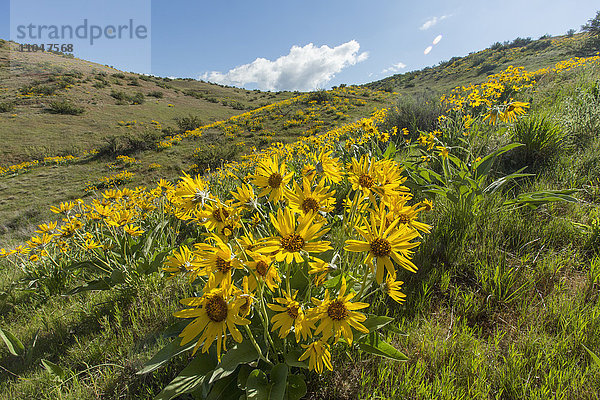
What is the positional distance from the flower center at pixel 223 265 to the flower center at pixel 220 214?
0.26 m

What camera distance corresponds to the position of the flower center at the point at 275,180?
123 centimetres

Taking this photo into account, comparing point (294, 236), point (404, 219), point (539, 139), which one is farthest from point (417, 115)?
point (294, 236)

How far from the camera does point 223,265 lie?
968 millimetres

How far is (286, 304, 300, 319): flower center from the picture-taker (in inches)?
37.0

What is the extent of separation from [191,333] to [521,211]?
2.40 metres

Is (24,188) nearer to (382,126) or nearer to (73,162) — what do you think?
(73,162)

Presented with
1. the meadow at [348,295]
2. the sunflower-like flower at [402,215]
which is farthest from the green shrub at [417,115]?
the sunflower-like flower at [402,215]

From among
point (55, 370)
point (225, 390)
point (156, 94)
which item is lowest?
point (55, 370)

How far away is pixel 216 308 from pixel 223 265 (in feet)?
0.51

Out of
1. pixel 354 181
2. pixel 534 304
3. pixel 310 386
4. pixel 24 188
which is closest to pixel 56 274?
pixel 310 386

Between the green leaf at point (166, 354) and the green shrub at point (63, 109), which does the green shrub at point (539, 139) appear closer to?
the green leaf at point (166, 354)

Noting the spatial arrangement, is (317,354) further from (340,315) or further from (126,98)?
(126,98)

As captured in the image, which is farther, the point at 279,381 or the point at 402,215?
the point at 402,215

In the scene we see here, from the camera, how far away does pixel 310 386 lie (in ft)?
3.90
